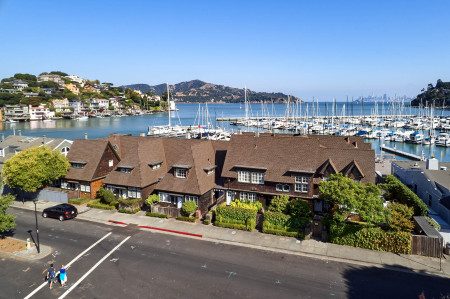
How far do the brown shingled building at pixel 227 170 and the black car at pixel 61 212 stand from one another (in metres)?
5.34

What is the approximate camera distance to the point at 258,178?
114 ft

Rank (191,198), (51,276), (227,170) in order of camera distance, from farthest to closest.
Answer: (227,170)
(191,198)
(51,276)

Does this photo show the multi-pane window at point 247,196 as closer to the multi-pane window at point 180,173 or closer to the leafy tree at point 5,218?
the multi-pane window at point 180,173

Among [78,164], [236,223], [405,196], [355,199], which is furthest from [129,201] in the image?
[405,196]

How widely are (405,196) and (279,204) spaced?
13965mm

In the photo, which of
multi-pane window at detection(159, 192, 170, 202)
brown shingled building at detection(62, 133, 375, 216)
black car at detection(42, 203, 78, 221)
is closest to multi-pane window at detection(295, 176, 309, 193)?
brown shingled building at detection(62, 133, 375, 216)

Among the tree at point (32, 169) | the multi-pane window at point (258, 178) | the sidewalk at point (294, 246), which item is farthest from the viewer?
the tree at point (32, 169)

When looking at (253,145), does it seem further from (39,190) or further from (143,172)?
(39,190)

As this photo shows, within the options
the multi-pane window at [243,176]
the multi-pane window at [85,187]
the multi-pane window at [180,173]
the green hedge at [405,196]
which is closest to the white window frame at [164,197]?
the multi-pane window at [180,173]

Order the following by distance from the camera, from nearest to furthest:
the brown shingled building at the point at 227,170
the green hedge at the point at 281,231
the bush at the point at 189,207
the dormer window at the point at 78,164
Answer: the green hedge at the point at 281,231, the bush at the point at 189,207, the brown shingled building at the point at 227,170, the dormer window at the point at 78,164

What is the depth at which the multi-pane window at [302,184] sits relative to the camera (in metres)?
32.9

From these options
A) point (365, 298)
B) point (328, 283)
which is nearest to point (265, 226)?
point (328, 283)

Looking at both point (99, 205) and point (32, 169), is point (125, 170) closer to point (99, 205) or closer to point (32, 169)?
point (99, 205)

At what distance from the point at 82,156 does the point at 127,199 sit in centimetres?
1124
